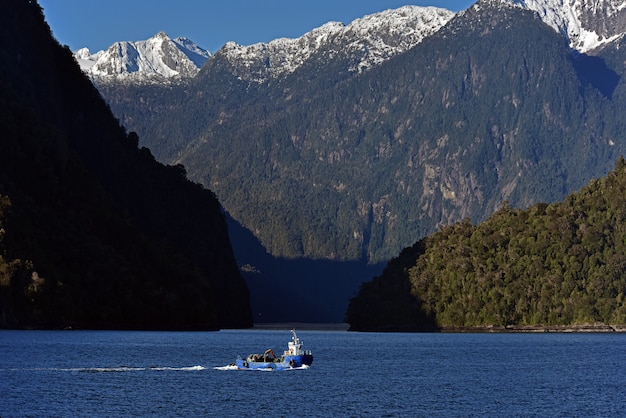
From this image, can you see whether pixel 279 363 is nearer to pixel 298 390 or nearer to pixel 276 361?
pixel 276 361

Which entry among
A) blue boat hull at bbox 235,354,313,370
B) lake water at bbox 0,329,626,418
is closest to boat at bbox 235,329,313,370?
blue boat hull at bbox 235,354,313,370

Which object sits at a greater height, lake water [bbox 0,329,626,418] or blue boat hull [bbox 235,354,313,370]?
blue boat hull [bbox 235,354,313,370]

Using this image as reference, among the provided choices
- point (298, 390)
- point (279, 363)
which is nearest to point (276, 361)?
point (279, 363)

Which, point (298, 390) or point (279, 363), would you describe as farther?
point (279, 363)

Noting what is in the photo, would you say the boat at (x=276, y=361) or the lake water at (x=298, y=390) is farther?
the boat at (x=276, y=361)

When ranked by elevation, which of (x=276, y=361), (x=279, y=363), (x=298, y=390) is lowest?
(x=298, y=390)

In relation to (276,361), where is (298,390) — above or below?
below

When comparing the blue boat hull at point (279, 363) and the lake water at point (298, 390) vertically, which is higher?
the blue boat hull at point (279, 363)

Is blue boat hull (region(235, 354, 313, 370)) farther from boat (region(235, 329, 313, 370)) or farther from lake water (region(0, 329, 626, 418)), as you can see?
lake water (region(0, 329, 626, 418))

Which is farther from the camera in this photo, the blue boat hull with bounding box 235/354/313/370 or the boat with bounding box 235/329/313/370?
the boat with bounding box 235/329/313/370

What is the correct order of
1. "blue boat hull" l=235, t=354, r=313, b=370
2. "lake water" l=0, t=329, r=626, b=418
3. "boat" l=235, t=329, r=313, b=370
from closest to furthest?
1. "lake water" l=0, t=329, r=626, b=418
2. "blue boat hull" l=235, t=354, r=313, b=370
3. "boat" l=235, t=329, r=313, b=370

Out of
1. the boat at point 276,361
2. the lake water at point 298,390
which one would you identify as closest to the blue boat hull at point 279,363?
the boat at point 276,361

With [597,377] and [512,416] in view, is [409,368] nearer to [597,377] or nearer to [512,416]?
[597,377]

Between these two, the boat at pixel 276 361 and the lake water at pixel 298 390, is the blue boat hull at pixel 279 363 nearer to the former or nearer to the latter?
the boat at pixel 276 361
